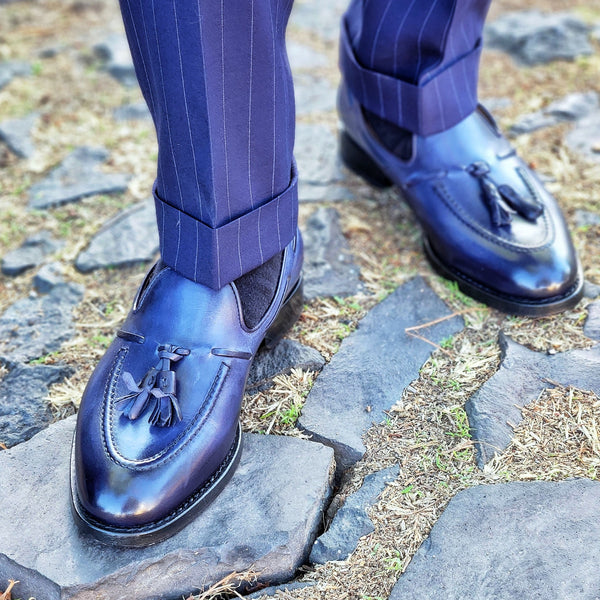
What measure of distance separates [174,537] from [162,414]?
235mm

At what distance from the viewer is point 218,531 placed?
1303 millimetres

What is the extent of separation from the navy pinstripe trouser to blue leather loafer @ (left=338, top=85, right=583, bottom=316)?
1.02ft

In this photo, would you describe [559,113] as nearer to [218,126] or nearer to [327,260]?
→ [327,260]

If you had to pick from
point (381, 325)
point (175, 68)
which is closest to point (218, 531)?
point (381, 325)

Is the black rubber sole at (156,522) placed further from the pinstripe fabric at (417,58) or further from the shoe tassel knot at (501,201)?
the pinstripe fabric at (417,58)

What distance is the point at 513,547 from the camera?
4.20 feet

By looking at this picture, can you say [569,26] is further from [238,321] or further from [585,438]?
[238,321]

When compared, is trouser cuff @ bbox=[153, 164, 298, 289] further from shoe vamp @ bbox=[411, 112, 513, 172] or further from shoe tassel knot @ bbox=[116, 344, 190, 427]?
shoe vamp @ bbox=[411, 112, 513, 172]

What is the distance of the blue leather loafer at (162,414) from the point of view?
1227mm

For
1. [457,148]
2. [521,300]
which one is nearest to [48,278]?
[457,148]

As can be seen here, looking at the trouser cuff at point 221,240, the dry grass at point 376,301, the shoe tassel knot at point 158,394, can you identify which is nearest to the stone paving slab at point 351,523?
the dry grass at point 376,301

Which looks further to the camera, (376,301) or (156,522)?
(376,301)

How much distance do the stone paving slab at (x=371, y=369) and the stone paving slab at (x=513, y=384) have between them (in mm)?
165

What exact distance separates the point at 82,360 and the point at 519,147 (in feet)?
5.38
